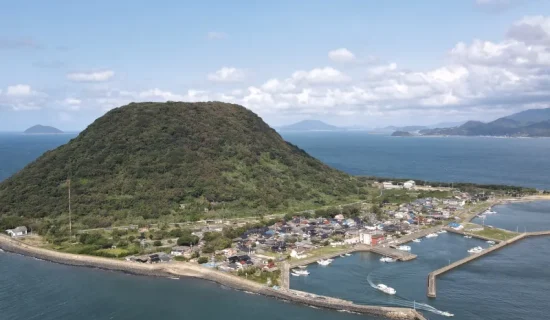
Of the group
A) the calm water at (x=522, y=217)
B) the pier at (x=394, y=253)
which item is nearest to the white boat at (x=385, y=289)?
the pier at (x=394, y=253)

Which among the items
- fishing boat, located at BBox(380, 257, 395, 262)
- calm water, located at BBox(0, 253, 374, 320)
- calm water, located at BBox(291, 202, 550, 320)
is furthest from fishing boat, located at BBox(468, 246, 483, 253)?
calm water, located at BBox(0, 253, 374, 320)

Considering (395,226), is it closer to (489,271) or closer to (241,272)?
(489,271)

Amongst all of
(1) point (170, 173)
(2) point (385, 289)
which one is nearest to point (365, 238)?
(2) point (385, 289)

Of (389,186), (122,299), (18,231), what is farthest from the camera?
(389,186)

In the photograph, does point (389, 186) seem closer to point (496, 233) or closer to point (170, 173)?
point (496, 233)

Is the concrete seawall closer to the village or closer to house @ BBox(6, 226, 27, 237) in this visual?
the village
